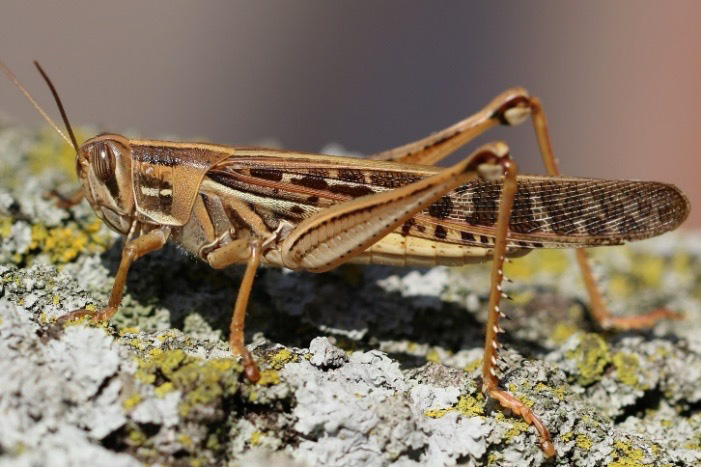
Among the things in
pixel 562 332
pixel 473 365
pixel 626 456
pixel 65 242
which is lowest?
pixel 626 456

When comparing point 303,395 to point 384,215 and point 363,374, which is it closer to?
point 363,374

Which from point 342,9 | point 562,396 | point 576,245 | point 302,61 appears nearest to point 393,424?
point 562,396

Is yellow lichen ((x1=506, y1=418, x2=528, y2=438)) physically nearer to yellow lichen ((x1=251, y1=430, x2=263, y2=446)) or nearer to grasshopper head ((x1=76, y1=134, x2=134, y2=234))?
yellow lichen ((x1=251, y1=430, x2=263, y2=446))

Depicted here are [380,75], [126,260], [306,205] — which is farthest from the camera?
[380,75]

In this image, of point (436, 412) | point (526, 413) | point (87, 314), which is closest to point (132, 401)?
point (87, 314)

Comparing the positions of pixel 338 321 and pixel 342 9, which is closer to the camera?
pixel 338 321

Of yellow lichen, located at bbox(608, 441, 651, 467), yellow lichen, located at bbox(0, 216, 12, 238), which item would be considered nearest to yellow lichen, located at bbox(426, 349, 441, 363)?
yellow lichen, located at bbox(608, 441, 651, 467)

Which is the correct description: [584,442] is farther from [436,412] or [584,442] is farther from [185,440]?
[185,440]
